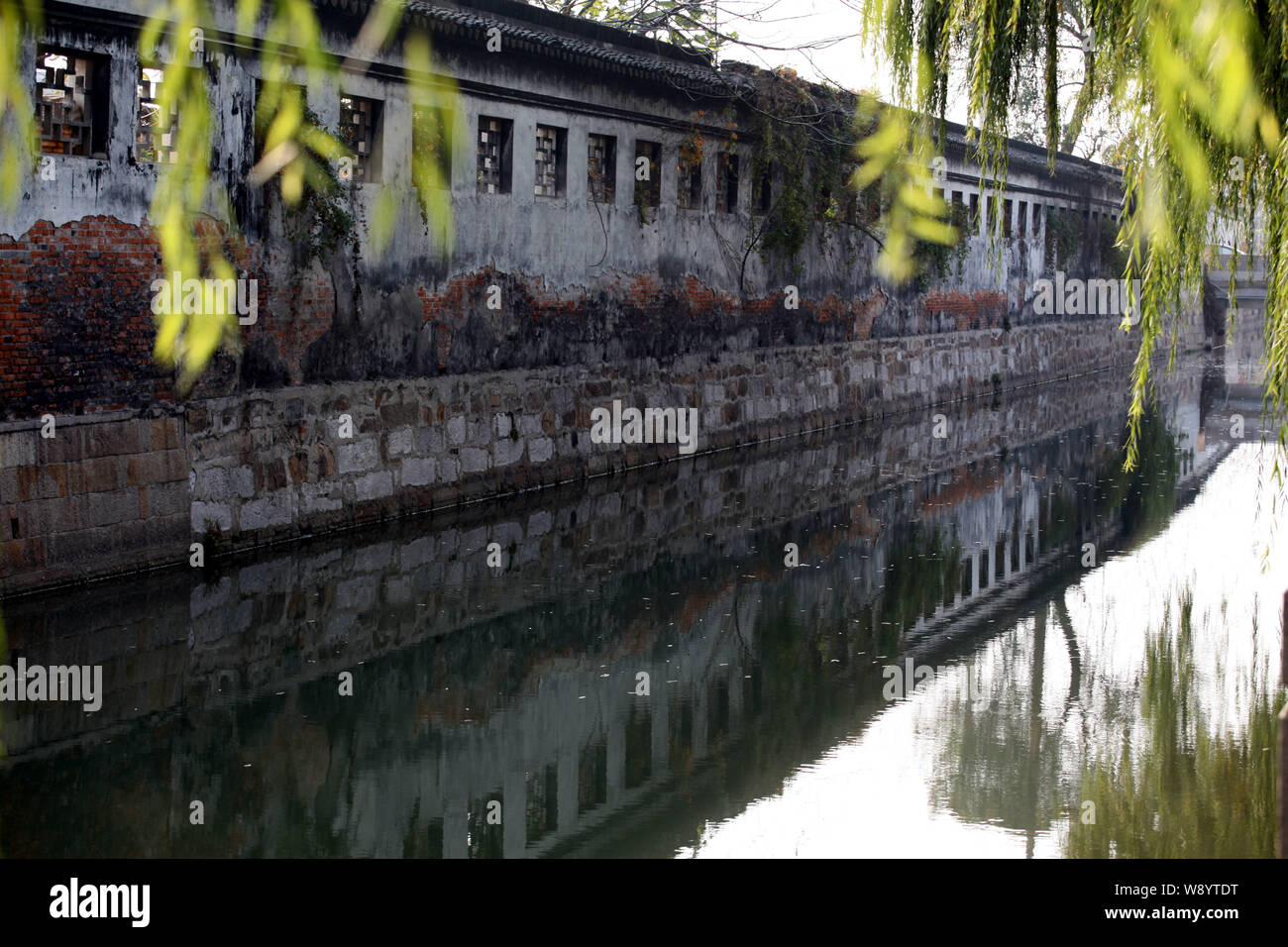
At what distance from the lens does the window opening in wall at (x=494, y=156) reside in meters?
15.7

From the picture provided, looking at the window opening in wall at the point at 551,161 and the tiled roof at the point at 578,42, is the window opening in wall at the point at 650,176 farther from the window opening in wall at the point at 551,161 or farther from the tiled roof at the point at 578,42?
the window opening in wall at the point at 551,161

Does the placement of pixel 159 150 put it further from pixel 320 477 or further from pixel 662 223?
pixel 662 223

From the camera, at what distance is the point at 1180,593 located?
1177cm

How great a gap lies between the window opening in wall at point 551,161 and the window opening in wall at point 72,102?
6.09m

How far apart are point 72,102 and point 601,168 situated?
25.6ft

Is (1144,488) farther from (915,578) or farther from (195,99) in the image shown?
(195,99)

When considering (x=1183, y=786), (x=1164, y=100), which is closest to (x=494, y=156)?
(x=1183, y=786)

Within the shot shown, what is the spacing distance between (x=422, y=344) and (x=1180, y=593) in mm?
7061

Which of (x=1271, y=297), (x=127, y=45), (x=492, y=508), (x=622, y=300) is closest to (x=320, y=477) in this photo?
(x=492, y=508)

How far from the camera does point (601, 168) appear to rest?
17.9 m

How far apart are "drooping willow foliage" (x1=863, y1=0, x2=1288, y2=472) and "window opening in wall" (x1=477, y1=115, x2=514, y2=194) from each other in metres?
8.24

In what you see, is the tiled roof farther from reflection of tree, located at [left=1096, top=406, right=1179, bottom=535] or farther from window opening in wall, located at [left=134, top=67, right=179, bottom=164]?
reflection of tree, located at [left=1096, top=406, right=1179, bottom=535]

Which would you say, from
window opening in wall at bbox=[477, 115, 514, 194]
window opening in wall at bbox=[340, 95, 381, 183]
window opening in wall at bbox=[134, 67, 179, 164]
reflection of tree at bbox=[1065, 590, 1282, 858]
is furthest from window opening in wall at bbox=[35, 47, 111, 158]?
reflection of tree at bbox=[1065, 590, 1282, 858]

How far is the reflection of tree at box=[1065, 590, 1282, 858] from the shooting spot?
21.0ft
